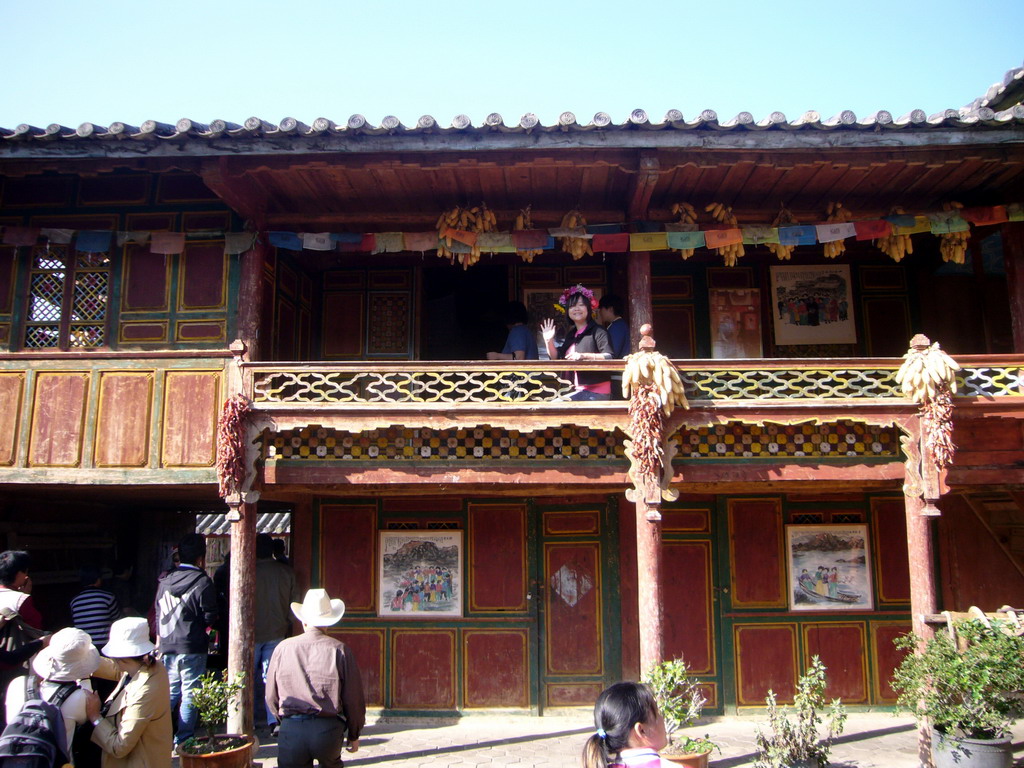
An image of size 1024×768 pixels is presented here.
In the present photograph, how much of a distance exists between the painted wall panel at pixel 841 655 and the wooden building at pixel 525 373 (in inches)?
1.3

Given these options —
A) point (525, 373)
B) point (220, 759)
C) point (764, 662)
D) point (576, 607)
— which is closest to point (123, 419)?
point (220, 759)

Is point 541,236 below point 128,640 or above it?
above

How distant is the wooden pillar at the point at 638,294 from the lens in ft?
30.2

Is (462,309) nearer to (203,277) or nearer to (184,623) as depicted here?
(203,277)

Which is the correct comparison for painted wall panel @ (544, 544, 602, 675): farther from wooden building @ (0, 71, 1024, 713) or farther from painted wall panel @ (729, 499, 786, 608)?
painted wall panel @ (729, 499, 786, 608)

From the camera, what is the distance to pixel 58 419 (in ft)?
29.3

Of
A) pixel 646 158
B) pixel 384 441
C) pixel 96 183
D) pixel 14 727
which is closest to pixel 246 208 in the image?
pixel 96 183

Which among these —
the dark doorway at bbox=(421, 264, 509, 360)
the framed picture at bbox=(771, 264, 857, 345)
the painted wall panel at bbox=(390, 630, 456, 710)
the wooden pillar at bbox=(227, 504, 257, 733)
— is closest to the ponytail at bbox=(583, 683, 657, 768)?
the wooden pillar at bbox=(227, 504, 257, 733)

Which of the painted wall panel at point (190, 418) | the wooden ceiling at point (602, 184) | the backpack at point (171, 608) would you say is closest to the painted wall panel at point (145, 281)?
the painted wall panel at point (190, 418)

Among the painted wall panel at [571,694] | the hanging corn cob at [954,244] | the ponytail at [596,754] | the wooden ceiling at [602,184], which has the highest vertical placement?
the wooden ceiling at [602,184]

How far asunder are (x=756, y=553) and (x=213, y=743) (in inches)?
274

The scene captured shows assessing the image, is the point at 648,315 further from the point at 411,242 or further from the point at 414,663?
the point at 414,663

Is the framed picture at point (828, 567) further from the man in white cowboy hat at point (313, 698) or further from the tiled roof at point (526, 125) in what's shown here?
the man in white cowboy hat at point (313, 698)

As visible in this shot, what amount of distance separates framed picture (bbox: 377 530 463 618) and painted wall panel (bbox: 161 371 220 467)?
9.78ft
